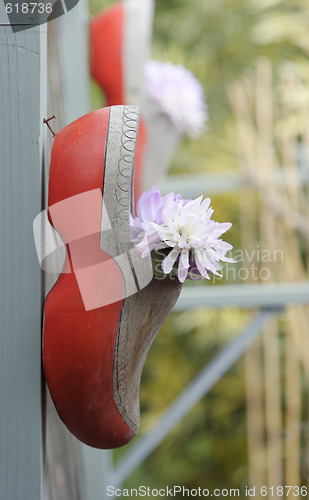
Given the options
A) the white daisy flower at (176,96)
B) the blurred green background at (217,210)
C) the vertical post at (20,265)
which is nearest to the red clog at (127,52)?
the white daisy flower at (176,96)

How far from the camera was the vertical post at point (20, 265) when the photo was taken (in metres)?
0.46

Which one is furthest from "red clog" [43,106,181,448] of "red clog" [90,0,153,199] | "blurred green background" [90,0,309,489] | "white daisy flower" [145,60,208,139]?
"blurred green background" [90,0,309,489]

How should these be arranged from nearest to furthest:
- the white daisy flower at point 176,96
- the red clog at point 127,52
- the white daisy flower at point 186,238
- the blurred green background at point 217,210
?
1. the white daisy flower at point 186,238
2. the red clog at point 127,52
3. the white daisy flower at point 176,96
4. the blurred green background at point 217,210

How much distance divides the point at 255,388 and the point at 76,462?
89cm

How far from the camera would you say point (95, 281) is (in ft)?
1.46

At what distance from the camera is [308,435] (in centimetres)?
167

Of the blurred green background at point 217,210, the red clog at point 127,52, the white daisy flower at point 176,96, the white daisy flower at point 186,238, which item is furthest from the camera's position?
the blurred green background at point 217,210

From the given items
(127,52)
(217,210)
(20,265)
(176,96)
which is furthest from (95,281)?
(217,210)

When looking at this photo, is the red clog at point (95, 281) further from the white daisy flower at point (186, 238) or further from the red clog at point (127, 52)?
the red clog at point (127, 52)

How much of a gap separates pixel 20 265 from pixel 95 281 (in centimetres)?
6

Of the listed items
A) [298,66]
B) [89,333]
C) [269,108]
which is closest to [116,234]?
→ [89,333]

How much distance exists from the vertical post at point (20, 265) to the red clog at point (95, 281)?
0.06 ft

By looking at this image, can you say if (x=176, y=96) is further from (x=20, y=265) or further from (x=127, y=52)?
(x=20, y=265)

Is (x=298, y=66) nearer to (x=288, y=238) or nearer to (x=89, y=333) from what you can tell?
(x=288, y=238)
